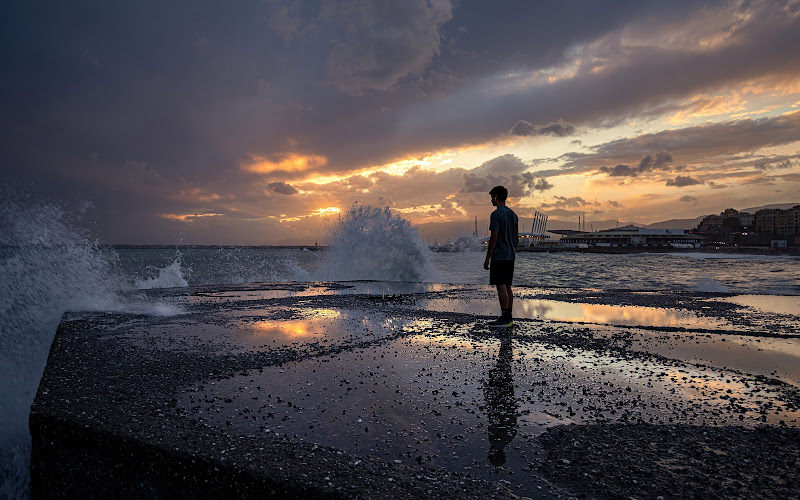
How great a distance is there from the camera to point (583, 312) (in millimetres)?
9172

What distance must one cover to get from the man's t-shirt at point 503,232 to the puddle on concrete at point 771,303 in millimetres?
6796

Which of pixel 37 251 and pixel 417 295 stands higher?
pixel 37 251

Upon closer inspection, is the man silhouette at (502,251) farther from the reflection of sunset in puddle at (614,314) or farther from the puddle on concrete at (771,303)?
the puddle on concrete at (771,303)

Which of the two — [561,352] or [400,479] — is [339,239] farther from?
[400,479]

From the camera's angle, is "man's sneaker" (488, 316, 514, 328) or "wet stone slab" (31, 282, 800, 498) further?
"man's sneaker" (488, 316, 514, 328)

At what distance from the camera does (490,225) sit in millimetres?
7465

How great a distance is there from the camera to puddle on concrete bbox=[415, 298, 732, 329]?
788 centimetres

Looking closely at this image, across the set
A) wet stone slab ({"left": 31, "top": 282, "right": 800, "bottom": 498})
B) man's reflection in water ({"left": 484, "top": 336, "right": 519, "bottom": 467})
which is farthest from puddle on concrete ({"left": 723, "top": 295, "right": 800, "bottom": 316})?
man's reflection in water ({"left": 484, "top": 336, "right": 519, "bottom": 467})

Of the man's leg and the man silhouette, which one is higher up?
the man silhouette

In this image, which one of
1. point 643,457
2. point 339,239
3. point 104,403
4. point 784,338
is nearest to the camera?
point 643,457

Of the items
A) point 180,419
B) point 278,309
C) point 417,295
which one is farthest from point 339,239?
point 180,419

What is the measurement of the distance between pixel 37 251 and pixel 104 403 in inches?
445

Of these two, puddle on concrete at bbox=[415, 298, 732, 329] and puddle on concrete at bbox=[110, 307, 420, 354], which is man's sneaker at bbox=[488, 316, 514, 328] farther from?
puddle on concrete at bbox=[110, 307, 420, 354]

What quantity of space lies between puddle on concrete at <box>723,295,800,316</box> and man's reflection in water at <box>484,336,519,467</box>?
864cm
